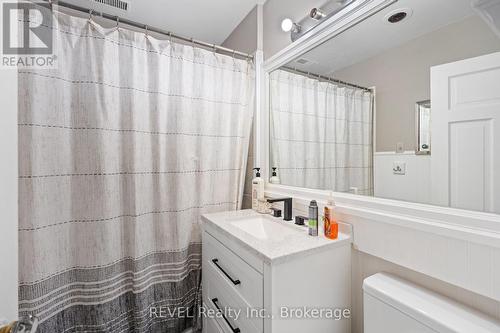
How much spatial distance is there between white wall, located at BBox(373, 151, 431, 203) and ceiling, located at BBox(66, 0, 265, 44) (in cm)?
146

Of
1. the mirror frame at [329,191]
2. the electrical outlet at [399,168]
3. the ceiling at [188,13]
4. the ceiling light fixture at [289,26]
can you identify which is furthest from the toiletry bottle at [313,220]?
the ceiling at [188,13]

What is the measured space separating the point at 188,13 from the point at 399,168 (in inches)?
71.8

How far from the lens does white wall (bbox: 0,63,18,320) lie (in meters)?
0.61

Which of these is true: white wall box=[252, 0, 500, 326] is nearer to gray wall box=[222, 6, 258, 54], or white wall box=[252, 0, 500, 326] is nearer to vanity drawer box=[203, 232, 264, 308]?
vanity drawer box=[203, 232, 264, 308]

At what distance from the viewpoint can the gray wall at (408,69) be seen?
0.71 metres

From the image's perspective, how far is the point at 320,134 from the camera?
1329mm

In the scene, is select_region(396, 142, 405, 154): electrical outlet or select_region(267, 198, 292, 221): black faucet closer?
select_region(396, 142, 405, 154): electrical outlet

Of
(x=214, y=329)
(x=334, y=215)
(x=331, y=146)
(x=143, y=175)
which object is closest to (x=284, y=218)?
(x=334, y=215)

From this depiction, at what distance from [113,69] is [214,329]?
1532 mm

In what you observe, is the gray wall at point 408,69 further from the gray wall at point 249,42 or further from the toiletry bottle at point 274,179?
the gray wall at point 249,42

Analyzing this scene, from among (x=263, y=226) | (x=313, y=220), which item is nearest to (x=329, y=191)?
(x=313, y=220)

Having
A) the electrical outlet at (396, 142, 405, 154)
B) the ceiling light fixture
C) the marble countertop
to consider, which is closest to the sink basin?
the marble countertop

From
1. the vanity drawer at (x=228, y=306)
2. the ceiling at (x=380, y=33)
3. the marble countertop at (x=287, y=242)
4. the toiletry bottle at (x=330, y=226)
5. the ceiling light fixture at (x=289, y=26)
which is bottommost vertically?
the vanity drawer at (x=228, y=306)

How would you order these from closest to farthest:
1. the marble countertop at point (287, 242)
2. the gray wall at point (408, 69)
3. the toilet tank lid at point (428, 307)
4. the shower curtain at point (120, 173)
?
the toilet tank lid at point (428, 307) < the gray wall at point (408, 69) < the marble countertop at point (287, 242) < the shower curtain at point (120, 173)
